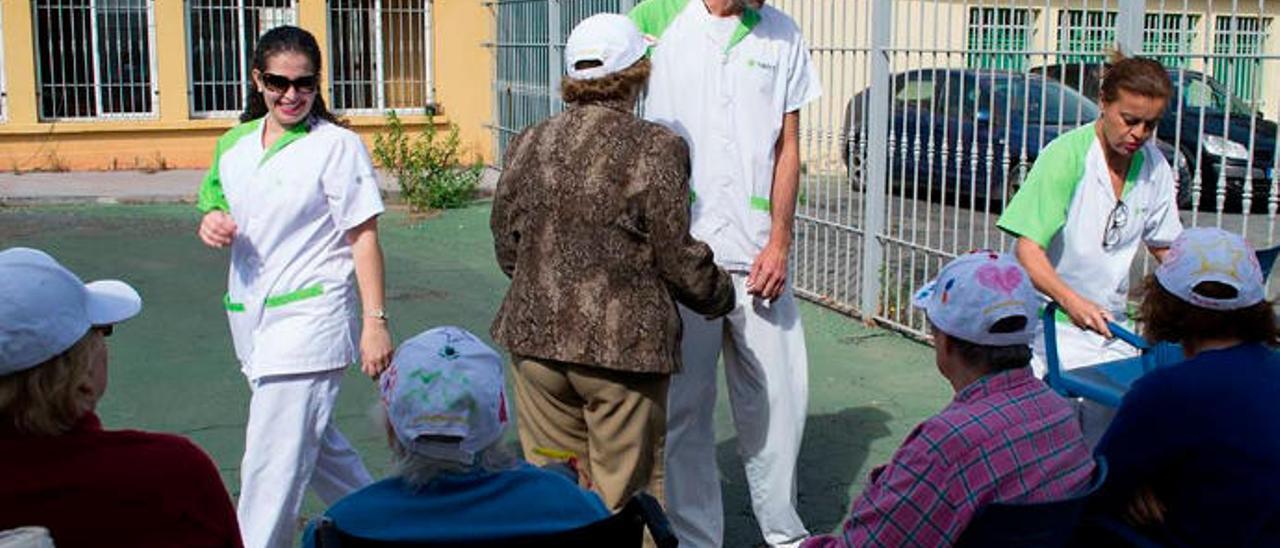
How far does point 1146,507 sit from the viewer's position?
10.3 ft

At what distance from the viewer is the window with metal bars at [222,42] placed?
17.5 meters

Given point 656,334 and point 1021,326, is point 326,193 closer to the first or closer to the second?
point 656,334

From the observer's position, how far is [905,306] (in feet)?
28.8

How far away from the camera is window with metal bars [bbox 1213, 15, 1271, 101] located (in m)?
6.51

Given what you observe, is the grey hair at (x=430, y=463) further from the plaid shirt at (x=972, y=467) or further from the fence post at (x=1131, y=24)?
the fence post at (x=1131, y=24)

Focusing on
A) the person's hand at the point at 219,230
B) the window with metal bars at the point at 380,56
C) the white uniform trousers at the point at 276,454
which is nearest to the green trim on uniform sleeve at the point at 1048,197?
the white uniform trousers at the point at 276,454

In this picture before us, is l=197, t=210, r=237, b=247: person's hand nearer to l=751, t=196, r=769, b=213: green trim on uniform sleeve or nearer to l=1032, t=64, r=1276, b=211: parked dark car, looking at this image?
l=751, t=196, r=769, b=213: green trim on uniform sleeve

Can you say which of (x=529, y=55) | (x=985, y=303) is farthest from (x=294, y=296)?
(x=529, y=55)

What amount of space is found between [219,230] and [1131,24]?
4.40m

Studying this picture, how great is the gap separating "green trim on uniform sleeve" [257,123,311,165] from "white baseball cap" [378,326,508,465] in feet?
5.65

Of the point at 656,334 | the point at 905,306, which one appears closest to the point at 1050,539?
the point at 656,334

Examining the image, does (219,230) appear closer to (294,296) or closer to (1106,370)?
(294,296)

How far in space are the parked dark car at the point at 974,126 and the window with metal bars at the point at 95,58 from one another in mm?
11013

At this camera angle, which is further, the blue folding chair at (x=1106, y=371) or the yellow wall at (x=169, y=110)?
the yellow wall at (x=169, y=110)
